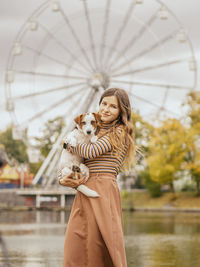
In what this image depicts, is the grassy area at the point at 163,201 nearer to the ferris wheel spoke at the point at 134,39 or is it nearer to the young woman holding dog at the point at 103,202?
the ferris wheel spoke at the point at 134,39

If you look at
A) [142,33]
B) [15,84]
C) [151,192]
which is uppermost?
[142,33]

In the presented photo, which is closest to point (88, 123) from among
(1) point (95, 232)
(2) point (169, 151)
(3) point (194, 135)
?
(1) point (95, 232)

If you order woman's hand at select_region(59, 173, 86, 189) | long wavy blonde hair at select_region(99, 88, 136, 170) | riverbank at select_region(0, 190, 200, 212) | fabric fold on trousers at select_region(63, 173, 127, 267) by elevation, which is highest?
long wavy blonde hair at select_region(99, 88, 136, 170)

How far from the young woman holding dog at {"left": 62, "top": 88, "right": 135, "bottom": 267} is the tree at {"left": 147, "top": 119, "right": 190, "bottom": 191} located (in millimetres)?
34135

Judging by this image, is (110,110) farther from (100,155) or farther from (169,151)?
(169,151)

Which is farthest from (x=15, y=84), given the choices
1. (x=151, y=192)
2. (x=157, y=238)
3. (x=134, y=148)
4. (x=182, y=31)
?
(x=134, y=148)

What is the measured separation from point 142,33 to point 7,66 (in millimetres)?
8955

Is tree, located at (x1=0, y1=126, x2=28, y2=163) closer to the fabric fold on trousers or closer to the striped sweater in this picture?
the striped sweater

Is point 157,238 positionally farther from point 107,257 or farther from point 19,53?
point 19,53

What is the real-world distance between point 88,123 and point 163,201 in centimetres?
3810

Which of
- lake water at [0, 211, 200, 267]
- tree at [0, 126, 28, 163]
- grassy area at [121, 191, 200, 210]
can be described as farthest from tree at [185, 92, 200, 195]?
tree at [0, 126, 28, 163]

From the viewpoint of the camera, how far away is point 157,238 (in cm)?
1283

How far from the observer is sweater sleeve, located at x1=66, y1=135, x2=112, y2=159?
427 cm

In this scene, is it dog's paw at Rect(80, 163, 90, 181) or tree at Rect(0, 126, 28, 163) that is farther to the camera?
tree at Rect(0, 126, 28, 163)
